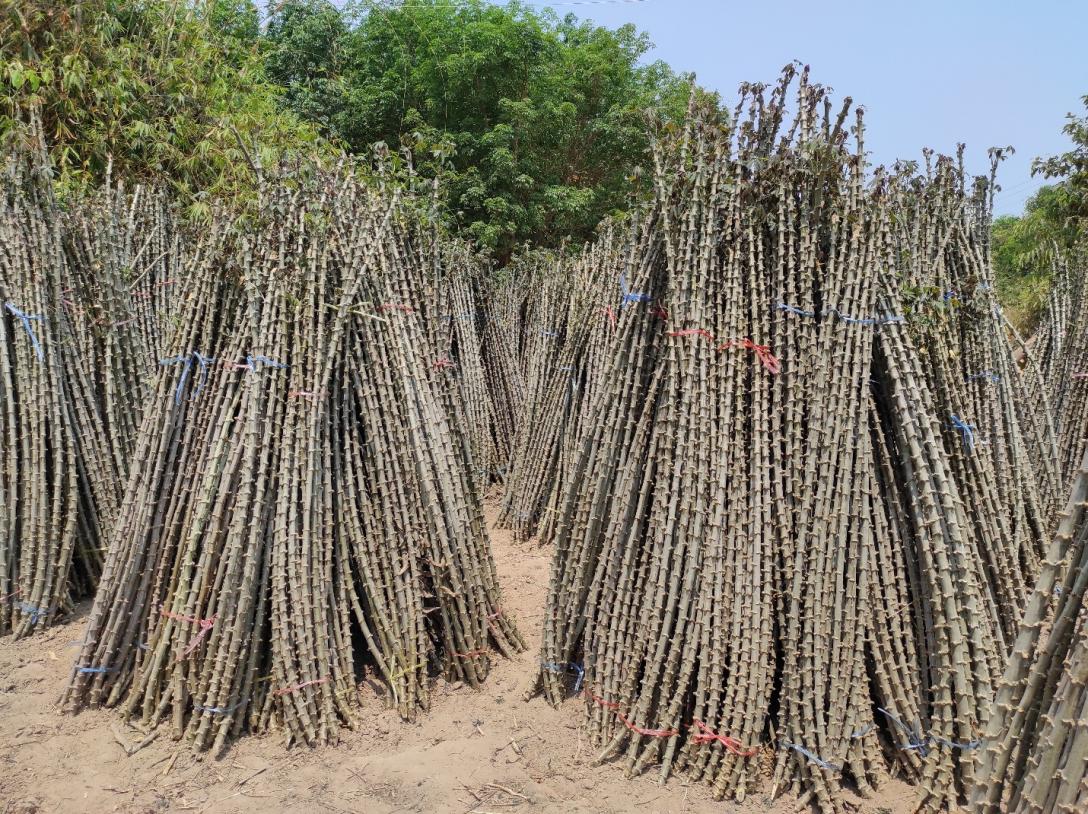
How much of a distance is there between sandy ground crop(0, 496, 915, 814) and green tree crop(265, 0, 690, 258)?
12581 mm

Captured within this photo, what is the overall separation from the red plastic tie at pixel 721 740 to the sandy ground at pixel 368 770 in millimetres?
167

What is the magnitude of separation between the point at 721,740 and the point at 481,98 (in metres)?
15.5

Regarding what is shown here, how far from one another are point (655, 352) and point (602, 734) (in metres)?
1.58

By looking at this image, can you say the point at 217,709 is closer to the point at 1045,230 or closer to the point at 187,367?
→ the point at 187,367

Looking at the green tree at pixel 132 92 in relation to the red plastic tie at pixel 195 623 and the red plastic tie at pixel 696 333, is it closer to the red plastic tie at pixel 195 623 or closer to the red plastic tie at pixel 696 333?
the red plastic tie at pixel 195 623

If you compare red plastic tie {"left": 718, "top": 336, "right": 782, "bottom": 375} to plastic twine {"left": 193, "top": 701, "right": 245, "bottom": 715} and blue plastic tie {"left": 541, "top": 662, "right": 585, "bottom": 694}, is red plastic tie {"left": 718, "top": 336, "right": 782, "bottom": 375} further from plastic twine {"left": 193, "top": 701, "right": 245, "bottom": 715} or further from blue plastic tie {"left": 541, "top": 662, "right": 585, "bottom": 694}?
plastic twine {"left": 193, "top": 701, "right": 245, "bottom": 715}

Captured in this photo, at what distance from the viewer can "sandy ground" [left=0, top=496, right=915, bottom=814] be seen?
2965 mm

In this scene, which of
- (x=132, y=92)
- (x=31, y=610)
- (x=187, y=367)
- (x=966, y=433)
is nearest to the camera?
(x=966, y=433)

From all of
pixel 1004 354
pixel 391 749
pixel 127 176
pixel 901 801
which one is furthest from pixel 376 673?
pixel 127 176

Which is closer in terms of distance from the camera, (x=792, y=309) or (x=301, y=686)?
(x=792, y=309)

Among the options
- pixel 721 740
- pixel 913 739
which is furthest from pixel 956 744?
pixel 721 740

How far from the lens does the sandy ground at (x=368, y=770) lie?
296 centimetres

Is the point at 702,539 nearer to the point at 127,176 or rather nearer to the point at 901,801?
the point at 901,801

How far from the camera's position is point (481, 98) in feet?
53.8
